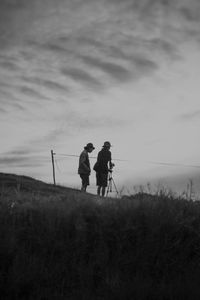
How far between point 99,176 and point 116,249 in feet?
32.9

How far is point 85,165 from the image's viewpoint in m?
18.9

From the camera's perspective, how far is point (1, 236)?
8.89m

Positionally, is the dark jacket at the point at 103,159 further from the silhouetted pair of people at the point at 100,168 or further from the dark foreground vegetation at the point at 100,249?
the dark foreground vegetation at the point at 100,249

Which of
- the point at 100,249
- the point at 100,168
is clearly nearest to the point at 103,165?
the point at 100,168

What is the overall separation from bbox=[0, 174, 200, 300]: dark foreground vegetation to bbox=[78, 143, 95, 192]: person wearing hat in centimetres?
776

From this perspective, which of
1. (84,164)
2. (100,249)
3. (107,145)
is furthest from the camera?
(107,145)

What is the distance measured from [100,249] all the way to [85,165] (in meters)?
9.94

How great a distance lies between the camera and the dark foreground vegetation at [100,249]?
7.83 m

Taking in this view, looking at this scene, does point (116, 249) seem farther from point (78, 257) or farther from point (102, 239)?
point (78, 257)

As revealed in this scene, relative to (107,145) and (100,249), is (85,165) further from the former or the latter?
(100,249)

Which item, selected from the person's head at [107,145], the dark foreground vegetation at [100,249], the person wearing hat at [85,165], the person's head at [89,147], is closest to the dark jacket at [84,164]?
the person wearing hat at [85,165]

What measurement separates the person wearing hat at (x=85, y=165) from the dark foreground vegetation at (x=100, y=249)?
306 inches

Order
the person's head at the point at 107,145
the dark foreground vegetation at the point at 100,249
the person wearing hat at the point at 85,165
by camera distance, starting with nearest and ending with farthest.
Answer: the dark foreground vegetation at the point at 100,249 → the person wearing hat at the point at 85,165 → the person's head at the point at 107,145

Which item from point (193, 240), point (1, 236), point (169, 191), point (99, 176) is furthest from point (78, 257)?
point (99, 176)
